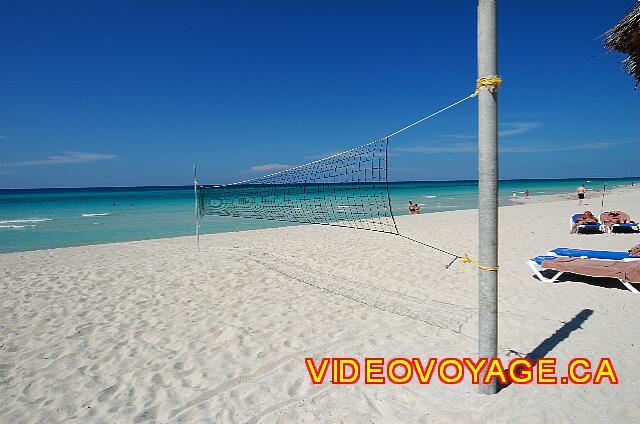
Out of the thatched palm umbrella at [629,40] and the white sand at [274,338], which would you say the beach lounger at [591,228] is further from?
the thatched palm umbrella at [629,40]

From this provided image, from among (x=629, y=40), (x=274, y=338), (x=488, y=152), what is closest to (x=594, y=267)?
(x=629, y=40)

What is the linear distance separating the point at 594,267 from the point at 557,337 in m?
2.55

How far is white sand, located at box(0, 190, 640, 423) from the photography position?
276cm

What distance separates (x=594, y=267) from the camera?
5.61 meters

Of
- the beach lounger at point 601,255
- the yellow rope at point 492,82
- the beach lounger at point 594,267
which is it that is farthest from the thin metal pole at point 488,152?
the beach lounger at point 601,255

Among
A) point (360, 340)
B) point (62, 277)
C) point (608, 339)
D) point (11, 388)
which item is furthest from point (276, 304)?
point (62, 277)

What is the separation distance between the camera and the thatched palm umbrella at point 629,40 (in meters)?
4.39

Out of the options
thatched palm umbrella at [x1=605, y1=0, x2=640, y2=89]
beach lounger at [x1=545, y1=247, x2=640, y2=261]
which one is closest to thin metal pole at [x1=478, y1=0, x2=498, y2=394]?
thatched palm umbrella at [x1=605, y1=0, x2=640, y2=89]

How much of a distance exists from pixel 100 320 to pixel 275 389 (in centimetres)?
286

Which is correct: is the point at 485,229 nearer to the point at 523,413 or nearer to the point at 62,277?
the point at 523,413

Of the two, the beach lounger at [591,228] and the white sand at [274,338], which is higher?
the beach lounger at [591,228]

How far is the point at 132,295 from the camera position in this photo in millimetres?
5586

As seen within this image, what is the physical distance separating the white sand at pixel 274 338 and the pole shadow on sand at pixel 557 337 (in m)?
0.02

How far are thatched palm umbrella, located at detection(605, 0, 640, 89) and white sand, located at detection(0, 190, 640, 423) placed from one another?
10.3 feet
